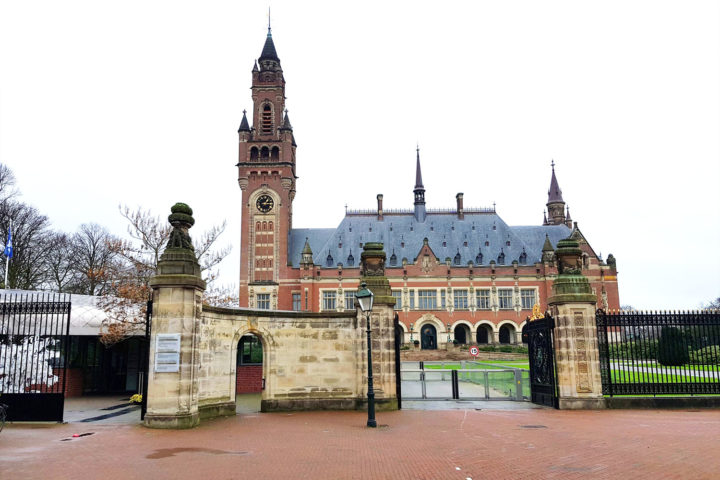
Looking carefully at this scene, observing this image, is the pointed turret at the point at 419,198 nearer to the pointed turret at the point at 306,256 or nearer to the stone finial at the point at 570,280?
the pointed turret at the point at 306,256

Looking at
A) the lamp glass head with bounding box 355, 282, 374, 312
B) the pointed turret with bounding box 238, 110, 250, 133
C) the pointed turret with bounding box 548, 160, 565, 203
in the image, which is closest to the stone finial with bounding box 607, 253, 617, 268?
the pointed turret with bounding box 548, 160, 565, 203

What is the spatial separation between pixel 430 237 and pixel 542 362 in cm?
4684

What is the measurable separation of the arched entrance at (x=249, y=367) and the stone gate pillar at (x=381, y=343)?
7.80 meters

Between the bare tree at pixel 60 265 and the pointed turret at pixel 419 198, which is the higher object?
the pointed turret at pixel 419 198

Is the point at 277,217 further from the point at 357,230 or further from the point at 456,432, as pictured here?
the point at 456,432

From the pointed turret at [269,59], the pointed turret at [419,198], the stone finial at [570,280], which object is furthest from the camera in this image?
the pointed turret at [419,198]

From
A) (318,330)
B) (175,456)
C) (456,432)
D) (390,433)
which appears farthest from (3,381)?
(456,432)

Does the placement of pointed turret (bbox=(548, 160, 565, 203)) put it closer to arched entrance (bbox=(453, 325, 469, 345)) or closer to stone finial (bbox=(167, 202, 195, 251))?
arched entrance (bbox=(453, 325, 469, 345))

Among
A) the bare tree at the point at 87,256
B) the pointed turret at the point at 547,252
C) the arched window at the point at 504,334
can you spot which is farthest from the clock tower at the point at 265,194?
the pointed turret at the point at 547,252

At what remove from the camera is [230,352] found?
13.7m

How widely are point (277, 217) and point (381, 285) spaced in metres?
44.4

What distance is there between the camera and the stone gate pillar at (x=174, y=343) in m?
11.3

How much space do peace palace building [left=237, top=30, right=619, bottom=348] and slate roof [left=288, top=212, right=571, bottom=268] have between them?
0.15m

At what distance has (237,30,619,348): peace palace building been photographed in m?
56.8
